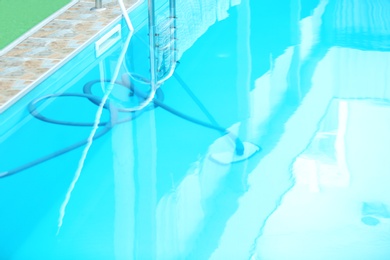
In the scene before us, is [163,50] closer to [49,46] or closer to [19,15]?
[49,46]

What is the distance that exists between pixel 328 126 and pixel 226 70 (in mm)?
907

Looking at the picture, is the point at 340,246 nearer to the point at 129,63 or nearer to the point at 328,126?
the point at 328,126

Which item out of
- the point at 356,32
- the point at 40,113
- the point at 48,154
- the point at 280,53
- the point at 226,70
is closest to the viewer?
the point at 48,154

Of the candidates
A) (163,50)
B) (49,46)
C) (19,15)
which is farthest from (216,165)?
(19,15)

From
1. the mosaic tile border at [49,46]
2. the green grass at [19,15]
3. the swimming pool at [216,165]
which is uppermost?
the green grass at [19,15]

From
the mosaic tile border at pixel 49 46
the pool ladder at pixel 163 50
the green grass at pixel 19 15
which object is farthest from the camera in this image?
the green grass at pixel 19 15

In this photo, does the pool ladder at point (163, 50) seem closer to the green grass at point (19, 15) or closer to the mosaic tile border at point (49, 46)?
the mosaic tile border at point (49, 46)

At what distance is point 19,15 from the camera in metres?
4.45

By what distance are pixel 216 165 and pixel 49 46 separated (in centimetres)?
168

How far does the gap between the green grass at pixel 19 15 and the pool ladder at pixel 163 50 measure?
0.90 meters

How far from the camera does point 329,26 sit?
17.3ft

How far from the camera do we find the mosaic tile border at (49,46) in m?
3.79

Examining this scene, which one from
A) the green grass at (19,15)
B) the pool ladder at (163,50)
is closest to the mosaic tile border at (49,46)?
the green grass at (19,15)

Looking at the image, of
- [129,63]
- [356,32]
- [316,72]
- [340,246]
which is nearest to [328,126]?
[316,72]
